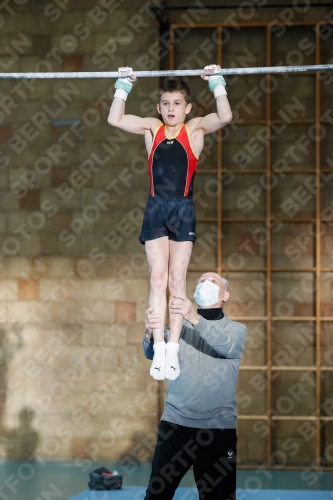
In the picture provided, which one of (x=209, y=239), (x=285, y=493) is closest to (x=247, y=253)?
(x=209, y=239)

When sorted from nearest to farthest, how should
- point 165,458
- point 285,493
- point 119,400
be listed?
point 165,458
point 285,493
point 119,400

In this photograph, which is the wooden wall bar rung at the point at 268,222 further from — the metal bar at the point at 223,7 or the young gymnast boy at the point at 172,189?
the young gymnast boy at the point at 172,189

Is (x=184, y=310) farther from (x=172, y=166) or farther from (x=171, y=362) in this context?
(x=172, y=166)

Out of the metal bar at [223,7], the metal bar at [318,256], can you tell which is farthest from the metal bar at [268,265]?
the metal bar at [318,256]

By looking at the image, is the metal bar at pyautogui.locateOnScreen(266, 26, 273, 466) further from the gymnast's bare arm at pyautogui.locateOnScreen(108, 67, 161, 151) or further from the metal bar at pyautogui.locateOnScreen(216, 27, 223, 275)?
the gymnast's bare arm at pyautogui.locateOnScreen(108, 67, 161, 151)

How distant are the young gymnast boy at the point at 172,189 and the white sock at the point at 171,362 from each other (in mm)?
15

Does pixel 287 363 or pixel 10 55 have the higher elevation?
pixel 10 55

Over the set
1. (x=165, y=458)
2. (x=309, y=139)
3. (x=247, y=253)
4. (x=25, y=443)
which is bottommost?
(x=25, y=443)

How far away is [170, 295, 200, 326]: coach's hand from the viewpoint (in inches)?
166

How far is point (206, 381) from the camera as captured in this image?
4586 millimetres

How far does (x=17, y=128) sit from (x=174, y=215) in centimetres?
524

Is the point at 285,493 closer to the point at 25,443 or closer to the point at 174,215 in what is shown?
the point at 174,215

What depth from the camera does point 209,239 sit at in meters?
9.23

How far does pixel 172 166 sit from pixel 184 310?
0.88 meters
